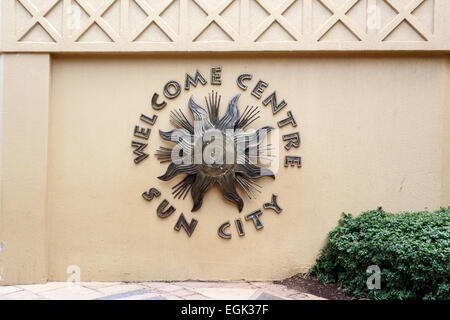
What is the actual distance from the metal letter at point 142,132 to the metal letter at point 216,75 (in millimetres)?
942

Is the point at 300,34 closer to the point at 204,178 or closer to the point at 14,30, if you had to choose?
the point at 204,178

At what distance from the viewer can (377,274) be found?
4199mm

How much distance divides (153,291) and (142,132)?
178 cm

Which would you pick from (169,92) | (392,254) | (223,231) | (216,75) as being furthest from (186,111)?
(392,254)

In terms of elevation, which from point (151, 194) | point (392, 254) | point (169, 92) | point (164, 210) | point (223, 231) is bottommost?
point (392, 254)

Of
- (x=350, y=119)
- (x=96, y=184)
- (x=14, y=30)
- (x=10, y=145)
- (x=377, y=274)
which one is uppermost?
(x=14, y=30)

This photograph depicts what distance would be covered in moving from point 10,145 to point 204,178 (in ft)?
7.40

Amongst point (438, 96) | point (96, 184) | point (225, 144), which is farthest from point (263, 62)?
point (96, 184)

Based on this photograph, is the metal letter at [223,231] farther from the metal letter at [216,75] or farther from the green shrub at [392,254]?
the metal letter at [216,75]

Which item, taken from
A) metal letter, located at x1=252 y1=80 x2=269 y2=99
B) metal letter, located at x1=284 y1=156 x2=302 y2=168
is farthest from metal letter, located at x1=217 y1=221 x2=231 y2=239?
metal letter, located at x1=252 y1=80 x2=269 y2=99

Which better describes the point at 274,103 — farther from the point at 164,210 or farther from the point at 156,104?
the point at 164,210

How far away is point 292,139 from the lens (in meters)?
4.81

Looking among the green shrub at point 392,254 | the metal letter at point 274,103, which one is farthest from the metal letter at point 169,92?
the green shrub at point 392,254

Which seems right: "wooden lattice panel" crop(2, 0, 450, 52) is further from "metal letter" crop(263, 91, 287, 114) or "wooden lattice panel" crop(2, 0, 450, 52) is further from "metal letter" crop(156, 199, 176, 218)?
"metal letter" crop(156, 199, 176, 218)
